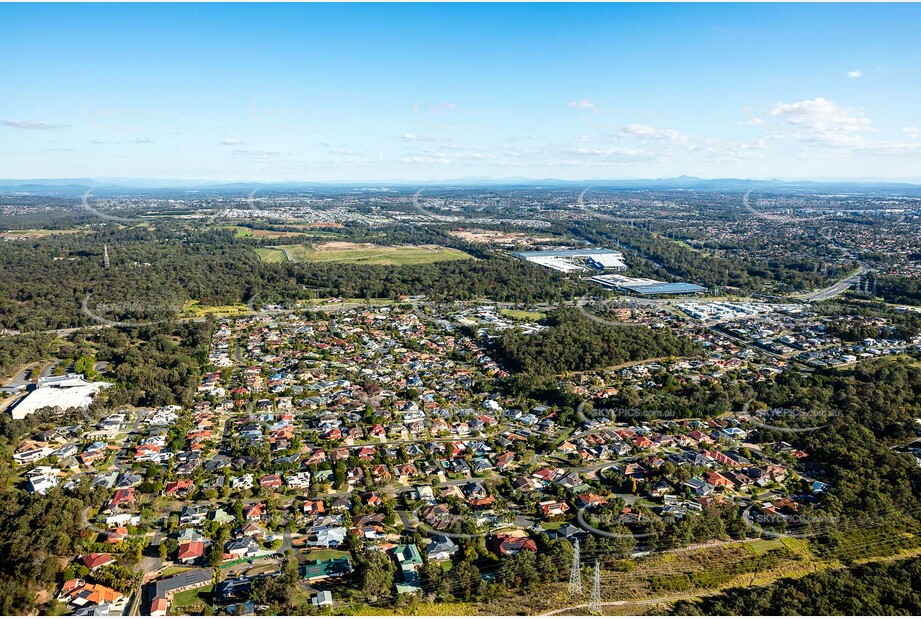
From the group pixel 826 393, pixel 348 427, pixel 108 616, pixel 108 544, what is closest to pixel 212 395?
pixel 348 427

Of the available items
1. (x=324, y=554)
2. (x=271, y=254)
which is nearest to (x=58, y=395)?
(x=324, y=554)

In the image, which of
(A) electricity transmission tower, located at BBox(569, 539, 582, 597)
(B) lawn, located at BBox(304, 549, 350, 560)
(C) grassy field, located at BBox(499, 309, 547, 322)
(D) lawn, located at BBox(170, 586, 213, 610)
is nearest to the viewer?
(D) lawn, located at BBox(170, 586, 213, 610)

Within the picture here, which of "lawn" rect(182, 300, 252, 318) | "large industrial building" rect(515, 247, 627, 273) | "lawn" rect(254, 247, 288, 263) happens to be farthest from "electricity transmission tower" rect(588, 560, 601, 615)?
"lawn" rect(254, 247, 288, 263)

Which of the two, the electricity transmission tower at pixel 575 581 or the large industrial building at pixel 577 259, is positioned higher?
the large industrial building at pixel 577 259

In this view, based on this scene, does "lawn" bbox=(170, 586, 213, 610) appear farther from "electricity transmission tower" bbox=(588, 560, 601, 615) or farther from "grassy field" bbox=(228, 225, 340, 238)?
"grassy field" bbox=(228, 225, 340, 238)

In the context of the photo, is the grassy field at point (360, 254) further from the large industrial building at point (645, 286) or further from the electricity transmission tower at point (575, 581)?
the electricity transmission tower at point (575, 581)

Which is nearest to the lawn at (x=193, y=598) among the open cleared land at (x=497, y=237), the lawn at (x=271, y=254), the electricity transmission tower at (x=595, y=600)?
the electricity transmission tower at (x=595, y=600)
